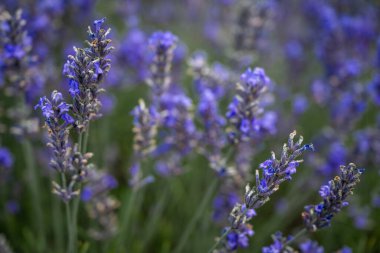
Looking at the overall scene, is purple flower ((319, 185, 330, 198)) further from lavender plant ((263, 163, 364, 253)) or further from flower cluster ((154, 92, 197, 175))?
flower cluster ((154, 92, 197, 175))

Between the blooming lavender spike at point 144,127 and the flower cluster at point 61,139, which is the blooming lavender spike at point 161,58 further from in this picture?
the flower cluster at point 61,139

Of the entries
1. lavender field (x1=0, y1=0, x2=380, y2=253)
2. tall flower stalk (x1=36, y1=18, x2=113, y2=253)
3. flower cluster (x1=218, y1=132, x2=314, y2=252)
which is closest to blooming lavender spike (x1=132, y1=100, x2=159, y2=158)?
lavender field (x1=0, y1=0, x2=380, y2=253)

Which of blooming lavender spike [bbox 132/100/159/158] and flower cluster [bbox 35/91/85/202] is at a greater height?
blooming lavender spike [bbox 132/100/159/158]

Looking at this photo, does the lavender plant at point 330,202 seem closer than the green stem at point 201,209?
Yes

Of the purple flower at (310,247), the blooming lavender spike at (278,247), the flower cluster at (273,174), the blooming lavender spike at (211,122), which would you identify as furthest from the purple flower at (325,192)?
the blooming lavender spike at (211,122)

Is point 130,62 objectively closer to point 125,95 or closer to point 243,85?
point 125,95

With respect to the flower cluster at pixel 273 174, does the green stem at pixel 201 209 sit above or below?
above

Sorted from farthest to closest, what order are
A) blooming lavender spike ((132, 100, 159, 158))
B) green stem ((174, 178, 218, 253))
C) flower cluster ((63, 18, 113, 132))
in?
green stem ((174, 178, 218, 253)), blooming lavender spike ((132, 100, 159, 158)), flower cluster ((63, 18, 113, 132))

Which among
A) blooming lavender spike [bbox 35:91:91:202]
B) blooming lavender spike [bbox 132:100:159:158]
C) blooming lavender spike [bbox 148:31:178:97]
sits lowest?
blooming lavender spike [bbox 35:91:91:202]
